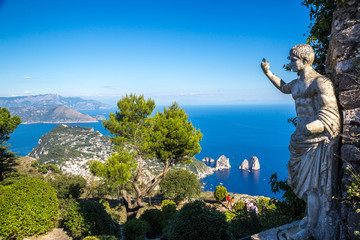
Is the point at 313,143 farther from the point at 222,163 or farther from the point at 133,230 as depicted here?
the point at 222,163

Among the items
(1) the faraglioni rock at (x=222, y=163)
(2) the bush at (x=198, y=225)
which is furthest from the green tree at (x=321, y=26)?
(1) the faraglioni rock at (x=222, y=163)

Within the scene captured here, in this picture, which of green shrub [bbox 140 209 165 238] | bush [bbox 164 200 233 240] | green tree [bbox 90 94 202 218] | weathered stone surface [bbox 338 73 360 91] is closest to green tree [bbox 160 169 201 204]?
green tree [bbox 90 94 202 218]

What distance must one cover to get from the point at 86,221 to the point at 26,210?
1.96m

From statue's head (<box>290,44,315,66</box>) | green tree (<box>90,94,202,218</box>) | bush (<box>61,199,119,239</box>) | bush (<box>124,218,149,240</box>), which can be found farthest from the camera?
green tree (<box>90,94,202,218</box>)

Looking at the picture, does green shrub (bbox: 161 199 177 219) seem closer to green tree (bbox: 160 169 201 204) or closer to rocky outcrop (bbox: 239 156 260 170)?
green tree (bbox: 160 169 201 204)

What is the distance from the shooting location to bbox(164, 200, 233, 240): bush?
4.56m

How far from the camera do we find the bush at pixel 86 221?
6.62 metres

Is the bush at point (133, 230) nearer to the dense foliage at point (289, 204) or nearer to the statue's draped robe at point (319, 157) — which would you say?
the dense foliage at point (289, 204)

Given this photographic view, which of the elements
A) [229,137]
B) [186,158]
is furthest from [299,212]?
[229,137]

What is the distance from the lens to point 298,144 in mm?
2941

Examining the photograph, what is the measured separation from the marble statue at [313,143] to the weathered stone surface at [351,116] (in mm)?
95

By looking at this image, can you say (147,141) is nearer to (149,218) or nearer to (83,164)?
(149,218)

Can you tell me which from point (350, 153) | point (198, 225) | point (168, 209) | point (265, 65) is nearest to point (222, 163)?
point (168, 209)

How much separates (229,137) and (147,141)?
4327 inches
